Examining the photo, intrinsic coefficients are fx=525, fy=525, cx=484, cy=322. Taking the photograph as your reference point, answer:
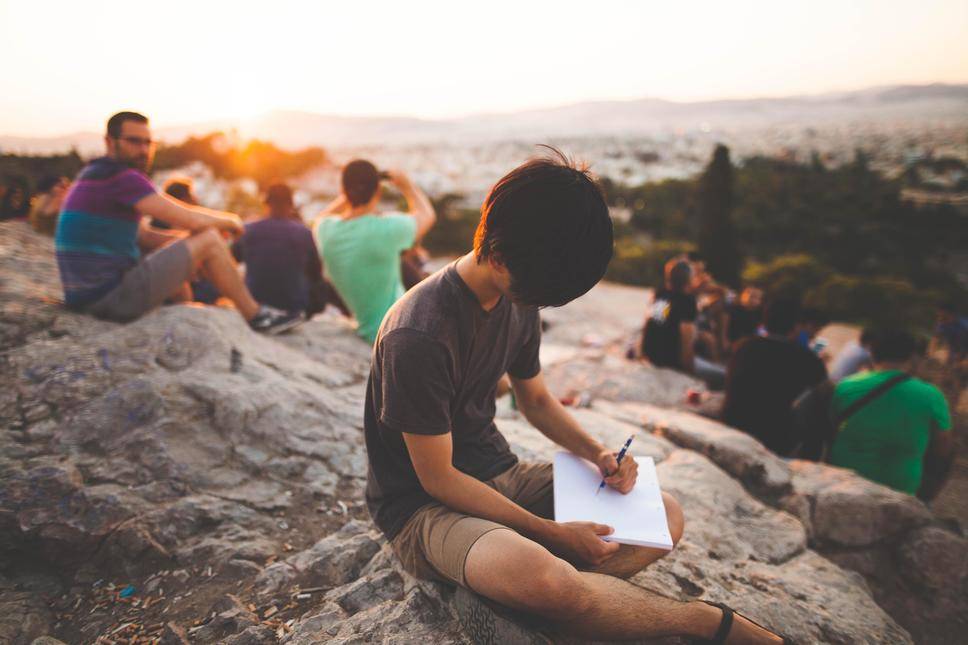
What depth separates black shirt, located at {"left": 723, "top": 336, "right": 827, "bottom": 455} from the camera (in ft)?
12.7

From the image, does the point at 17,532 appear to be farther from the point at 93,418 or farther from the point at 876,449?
the point at 876,449

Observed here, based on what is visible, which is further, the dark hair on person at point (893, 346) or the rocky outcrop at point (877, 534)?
the dark hair on person at point (893, 346)

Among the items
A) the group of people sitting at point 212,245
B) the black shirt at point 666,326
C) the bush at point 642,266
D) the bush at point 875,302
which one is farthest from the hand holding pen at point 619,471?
the bush at point 642,266

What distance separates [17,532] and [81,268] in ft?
6.13

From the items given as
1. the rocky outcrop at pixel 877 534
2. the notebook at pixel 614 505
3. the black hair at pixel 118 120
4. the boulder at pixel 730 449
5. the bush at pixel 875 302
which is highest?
the black hair at pixel 118 120

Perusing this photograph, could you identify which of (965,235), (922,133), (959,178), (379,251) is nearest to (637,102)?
(922,133)

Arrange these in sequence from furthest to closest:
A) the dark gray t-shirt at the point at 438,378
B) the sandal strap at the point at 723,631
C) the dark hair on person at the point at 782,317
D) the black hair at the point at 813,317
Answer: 1. the black hair at the point at 813,317
2. the dark hair on person at the point at 782,317
3. the sandal strap at the point at 723,631
4. the dark gray t-shirt at the point at 438,378

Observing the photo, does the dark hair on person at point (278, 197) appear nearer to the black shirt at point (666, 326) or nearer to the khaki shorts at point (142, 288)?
the khaki shorts at point (142, 288)

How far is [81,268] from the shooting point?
129 inches

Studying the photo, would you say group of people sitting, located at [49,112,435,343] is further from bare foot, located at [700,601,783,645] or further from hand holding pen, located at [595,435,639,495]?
bare foot, located at [700,601,783,645]

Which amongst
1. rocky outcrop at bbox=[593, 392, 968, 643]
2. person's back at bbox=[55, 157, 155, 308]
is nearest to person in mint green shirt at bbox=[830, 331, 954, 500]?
rocky outcrop at bbox=[593, 392, 968, 643]

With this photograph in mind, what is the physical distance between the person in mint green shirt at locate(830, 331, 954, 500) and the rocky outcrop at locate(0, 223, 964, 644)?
1.64 feet

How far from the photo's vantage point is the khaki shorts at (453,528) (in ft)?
5.00

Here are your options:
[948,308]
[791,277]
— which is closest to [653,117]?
[791,277]
